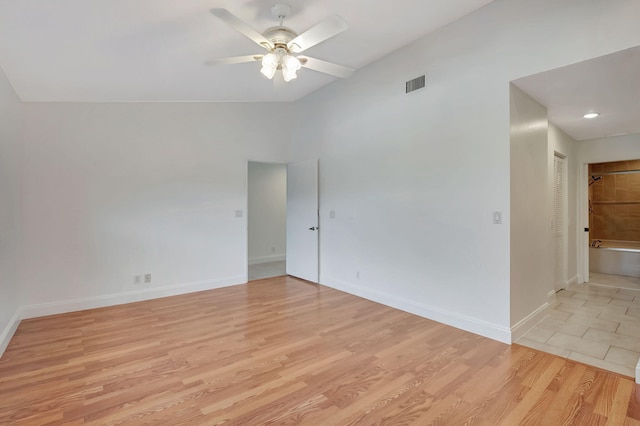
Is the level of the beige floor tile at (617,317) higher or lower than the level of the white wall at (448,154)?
lower

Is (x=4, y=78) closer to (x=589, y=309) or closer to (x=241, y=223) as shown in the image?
(x=241, y=223)

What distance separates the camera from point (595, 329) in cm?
311

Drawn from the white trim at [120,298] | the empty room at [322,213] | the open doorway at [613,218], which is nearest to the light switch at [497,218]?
the empty room at [322,213]

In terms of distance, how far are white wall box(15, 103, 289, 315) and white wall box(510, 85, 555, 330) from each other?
3.76 m

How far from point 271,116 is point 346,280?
311 centimetres

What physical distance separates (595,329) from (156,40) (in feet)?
16.6

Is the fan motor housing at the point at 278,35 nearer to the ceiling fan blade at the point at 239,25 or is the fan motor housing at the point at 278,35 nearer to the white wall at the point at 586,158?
the ceiling fan blade at the point at 239,25

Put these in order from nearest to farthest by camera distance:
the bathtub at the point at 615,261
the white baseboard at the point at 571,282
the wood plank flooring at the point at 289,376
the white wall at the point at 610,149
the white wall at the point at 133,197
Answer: the wood plank flooring at the point at 289,376, the white wall at the point at 133,197, the white wall at the point at 610,149, the white baseboard at the point at 571,282, the bathtub at the point at 615,261

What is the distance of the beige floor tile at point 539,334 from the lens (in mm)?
2900

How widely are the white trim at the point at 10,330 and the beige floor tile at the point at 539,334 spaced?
4.85 m

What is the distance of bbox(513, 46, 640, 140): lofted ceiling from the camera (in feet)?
7.88

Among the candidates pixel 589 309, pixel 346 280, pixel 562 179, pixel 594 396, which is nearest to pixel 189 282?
pixel 346 280

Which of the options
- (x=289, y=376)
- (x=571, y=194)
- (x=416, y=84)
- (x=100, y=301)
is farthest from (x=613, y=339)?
(x=100, y=301)

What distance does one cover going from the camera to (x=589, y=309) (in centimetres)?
370
